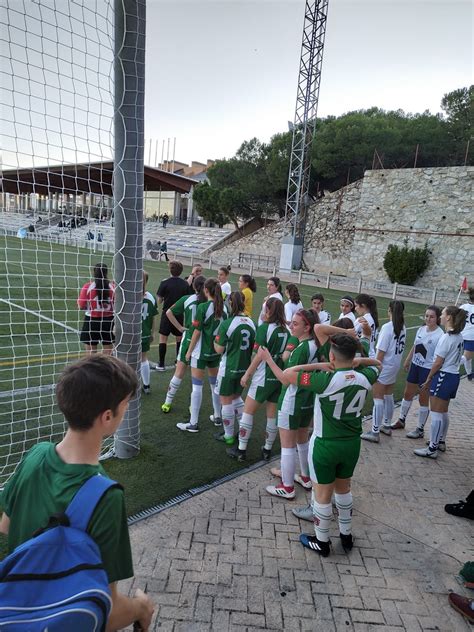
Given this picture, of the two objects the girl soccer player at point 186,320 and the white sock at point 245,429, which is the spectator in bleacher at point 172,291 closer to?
the girl soccer player at point 186,320

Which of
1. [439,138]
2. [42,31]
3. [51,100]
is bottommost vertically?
[51,100]

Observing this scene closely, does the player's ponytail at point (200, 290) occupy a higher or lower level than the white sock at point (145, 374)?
higher

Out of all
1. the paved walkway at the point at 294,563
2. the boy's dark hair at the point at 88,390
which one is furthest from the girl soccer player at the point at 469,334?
the boy's dark hair at the point at 88,390

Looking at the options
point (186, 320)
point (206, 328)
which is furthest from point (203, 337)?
point (186, 320)

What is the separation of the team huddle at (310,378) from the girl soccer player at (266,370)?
0.04ft

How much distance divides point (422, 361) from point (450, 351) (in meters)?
0.70

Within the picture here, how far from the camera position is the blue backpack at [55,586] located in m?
1.05

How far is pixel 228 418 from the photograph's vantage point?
490 centimetres

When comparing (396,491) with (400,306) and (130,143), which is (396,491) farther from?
(130,143)

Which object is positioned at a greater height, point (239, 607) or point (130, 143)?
point (130, 143)

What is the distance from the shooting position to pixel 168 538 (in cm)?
333

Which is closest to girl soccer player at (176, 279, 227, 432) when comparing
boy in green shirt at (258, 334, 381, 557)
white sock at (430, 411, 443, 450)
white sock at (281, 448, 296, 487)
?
white sock at (281, 448, 296, 487)

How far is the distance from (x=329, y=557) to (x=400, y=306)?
3186 mm

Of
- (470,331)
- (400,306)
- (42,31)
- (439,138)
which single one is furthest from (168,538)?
(439,138)
